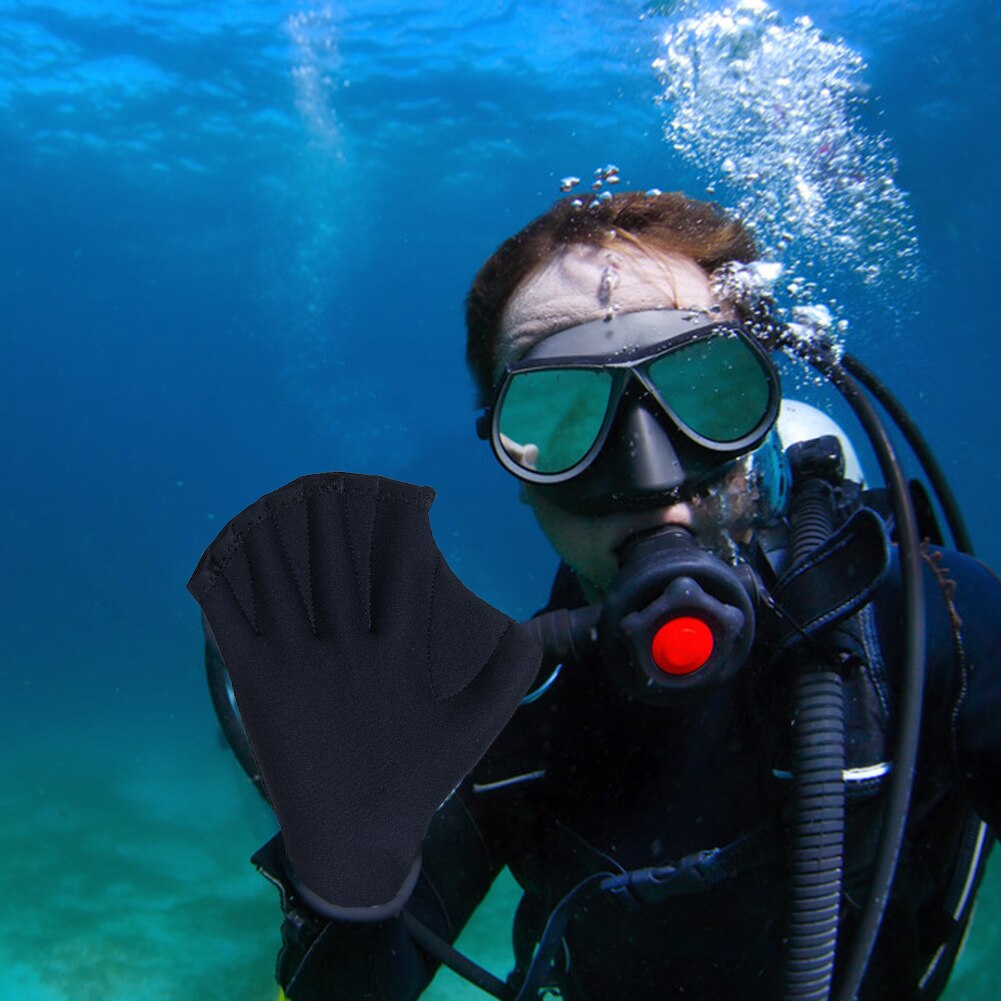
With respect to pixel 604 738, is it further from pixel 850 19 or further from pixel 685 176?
pixel 685 176

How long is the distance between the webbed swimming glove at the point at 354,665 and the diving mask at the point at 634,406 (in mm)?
876

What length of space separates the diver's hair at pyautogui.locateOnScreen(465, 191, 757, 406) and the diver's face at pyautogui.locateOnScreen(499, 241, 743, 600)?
0.06m

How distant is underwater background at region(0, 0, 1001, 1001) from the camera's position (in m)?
8.94

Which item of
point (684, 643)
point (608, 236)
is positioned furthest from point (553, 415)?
point (684, 643)

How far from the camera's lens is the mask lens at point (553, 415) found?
2.17 meters

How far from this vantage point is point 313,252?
35.2 metres

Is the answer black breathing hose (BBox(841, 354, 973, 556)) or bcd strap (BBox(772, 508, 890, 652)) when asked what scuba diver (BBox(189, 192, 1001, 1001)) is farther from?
black breathing hose (BBox(841, 354, 973, 556))

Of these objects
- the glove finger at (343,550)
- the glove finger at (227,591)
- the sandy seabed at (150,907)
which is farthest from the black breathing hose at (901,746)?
the sandy seabed at (150,907)

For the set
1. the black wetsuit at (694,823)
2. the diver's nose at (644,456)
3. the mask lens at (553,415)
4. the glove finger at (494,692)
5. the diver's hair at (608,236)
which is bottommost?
the black wetsuit at (694,823)

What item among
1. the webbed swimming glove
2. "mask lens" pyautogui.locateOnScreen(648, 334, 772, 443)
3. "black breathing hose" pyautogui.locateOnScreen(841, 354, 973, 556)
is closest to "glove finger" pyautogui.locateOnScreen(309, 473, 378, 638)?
the webbed swimming glove

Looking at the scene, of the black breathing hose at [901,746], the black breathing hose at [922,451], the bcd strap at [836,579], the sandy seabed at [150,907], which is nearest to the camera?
the black breathing hose at [901,746]

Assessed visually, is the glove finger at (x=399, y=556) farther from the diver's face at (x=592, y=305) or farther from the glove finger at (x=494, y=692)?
the diver's face at (x=592, y=305)

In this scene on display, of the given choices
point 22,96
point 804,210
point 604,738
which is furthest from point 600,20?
point 604,738

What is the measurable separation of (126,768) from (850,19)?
72.1ft
